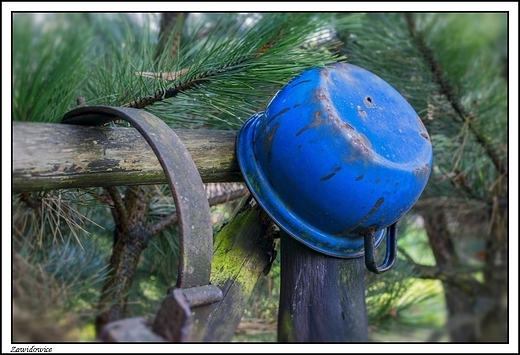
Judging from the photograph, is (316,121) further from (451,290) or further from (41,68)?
(451,290)

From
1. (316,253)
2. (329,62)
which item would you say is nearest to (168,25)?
(329,62)

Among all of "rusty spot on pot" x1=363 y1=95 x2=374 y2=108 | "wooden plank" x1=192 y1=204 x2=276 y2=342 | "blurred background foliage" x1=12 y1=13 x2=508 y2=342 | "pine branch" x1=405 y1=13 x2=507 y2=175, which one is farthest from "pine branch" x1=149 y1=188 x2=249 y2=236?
"pine branch" x1=405 y1=13 x2=507 y2=175

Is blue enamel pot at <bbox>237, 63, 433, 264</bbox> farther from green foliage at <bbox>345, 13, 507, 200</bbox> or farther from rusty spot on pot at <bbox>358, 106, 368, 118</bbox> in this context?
green foliage at <bbox>345, 13, 507, 200</bbox>

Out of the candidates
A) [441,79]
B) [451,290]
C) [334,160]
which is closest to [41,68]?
[334,160]

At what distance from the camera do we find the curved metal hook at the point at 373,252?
662 millimetres

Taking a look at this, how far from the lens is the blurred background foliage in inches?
26.4

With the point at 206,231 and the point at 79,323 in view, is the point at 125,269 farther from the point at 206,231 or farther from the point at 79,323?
the point at 206,231

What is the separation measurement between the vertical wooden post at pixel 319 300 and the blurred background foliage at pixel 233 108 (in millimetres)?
234

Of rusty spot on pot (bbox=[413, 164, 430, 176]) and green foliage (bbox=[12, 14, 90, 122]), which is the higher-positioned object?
green foliage (bbox=[12, 14, 90, 122])

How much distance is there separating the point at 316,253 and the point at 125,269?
45 centimetres

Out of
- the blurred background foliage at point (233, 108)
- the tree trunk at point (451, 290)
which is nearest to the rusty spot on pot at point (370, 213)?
the blurred background foliage at point (233, 108)

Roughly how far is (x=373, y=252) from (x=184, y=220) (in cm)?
26

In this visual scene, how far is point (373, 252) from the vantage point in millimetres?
667

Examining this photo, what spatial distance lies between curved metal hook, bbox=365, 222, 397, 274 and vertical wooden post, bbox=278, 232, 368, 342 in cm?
5
